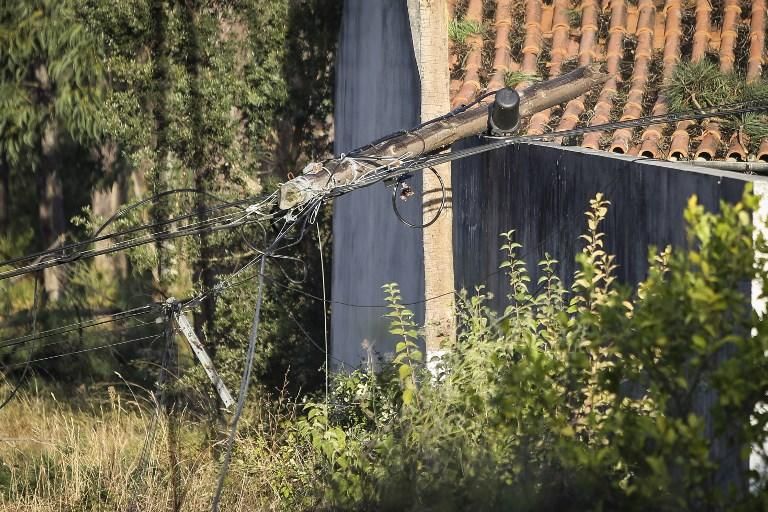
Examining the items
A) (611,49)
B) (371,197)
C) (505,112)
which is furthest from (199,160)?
(505,112)

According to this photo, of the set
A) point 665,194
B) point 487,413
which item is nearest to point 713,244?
point 665,194

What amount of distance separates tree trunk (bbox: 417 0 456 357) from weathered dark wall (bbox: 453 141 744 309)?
36cm

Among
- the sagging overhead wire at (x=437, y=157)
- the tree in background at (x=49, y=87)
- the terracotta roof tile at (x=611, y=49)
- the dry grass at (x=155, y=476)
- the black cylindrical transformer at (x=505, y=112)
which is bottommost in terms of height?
the dry grass at (x=155, y=476)

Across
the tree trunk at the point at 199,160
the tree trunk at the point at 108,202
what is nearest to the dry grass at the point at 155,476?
the tree trunk at the point at 199,160

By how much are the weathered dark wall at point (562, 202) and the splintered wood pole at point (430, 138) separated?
365mm

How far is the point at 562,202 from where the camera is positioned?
22.9 ft

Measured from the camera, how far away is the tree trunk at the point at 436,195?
8227 millimetres

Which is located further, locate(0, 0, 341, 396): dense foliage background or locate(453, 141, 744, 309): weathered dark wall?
locate(0, 0, 341, 396): dense foliage background

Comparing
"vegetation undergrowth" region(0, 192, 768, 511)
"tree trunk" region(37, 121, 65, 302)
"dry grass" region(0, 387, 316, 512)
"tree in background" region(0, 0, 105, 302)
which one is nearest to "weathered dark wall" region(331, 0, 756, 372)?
"vegetation undergrowth" region(0, 192, 768, 511)

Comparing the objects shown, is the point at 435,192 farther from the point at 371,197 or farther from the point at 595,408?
the point at 371,197

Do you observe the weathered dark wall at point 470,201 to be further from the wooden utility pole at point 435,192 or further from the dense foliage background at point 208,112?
the dense foliage background at point 208,112

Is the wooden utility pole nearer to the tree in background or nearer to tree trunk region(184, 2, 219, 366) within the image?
tree trunk region(184, 2, 219, 366)

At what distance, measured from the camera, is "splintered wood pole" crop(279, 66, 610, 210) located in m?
7.37

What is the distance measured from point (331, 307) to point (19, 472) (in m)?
5.25
